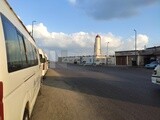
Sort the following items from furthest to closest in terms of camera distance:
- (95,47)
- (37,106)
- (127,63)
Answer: (95,47) < (127,63) < (37,106)

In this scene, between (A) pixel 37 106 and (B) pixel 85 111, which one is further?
(A) pixel 37 106

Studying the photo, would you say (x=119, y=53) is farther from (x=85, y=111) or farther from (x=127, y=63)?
(x=85, y=111)

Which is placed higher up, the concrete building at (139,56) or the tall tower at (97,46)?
the tall tower at (97,46)

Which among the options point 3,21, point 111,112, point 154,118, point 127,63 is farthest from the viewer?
point 127,63

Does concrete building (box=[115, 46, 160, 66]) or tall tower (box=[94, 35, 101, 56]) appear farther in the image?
tall tower (box=[94, 35, 101, 56])

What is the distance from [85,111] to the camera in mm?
11414

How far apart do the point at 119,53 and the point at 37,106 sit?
4130 inches

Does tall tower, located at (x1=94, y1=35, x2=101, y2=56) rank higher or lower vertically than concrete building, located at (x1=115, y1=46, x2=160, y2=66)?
higher

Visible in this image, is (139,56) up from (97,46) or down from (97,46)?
down

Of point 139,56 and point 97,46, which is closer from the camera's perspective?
point 139,56

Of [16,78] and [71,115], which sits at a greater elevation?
[16,78]

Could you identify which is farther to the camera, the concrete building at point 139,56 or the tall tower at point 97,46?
the tall tower at point 97,46

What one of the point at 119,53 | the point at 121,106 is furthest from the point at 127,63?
the point at 121,106

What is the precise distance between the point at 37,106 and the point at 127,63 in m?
98.2
